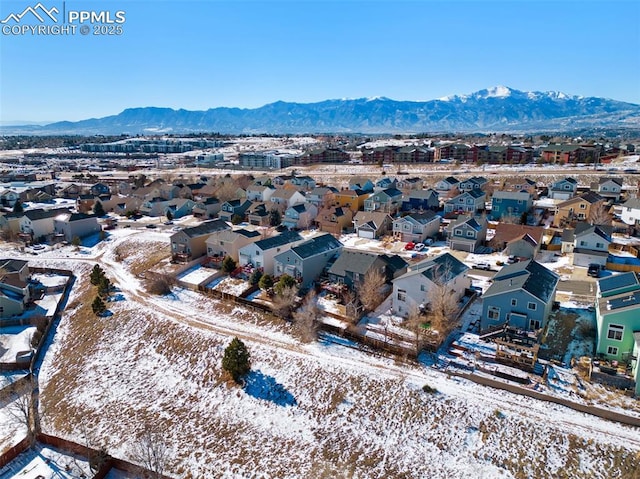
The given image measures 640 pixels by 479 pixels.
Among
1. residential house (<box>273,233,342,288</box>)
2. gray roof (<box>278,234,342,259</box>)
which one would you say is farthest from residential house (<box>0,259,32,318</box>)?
gray roof (<box>278,234,342,259</box>)

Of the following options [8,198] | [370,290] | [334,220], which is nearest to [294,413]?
[370,290]

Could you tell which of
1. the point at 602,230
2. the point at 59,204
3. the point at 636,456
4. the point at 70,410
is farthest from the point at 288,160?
the point at 636,456

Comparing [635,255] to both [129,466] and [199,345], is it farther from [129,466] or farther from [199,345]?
[129,466]

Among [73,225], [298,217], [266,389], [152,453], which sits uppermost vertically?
[298,217]

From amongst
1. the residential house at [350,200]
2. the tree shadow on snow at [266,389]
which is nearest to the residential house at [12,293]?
the tree shadow on snow at [266,389]

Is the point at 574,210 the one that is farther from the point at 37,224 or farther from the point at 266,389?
the point at 37,224

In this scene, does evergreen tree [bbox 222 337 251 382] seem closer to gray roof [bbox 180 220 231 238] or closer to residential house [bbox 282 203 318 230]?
gray roof [bbox 180 220 231 238]
